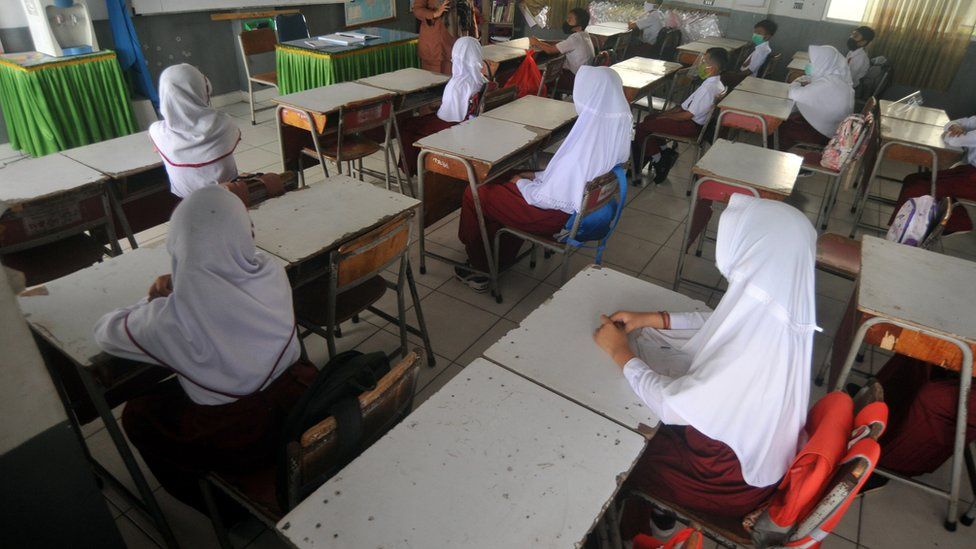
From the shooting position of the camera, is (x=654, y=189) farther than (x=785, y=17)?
No

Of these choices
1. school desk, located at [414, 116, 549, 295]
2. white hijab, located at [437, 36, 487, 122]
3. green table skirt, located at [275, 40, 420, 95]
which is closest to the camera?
school desk, located at [414, 116, 549, 295]

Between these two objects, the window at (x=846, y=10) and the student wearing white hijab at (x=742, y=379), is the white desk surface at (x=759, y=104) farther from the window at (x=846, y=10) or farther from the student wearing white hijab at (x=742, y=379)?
the window at (x=846, y=10)

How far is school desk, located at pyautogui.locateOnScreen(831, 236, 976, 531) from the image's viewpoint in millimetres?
1643

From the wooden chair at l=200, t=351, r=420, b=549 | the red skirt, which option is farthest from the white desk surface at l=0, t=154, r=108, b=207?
the wooden chair at l=200, t=351, r=420, b=549

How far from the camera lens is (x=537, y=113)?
11.1 feet

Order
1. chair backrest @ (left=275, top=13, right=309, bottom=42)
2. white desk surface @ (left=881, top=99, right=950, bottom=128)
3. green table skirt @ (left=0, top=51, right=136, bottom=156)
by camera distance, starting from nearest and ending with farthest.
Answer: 1. green table skirt @ (left=0, top=51, right=136, bottom=156)
2. white desk surface @ (left=881, top=99, right=950, bottom=128)
3. chair backrest @ (left=275, top=13, right=309, bottom=42)

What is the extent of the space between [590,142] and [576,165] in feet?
0.39

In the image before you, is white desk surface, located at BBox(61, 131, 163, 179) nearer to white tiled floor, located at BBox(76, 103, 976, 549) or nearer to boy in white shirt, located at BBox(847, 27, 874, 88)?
white tiled floor, located at BBox(76, 103, 976, 549)

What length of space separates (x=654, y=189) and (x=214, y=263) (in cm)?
375

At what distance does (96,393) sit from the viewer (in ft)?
4.64

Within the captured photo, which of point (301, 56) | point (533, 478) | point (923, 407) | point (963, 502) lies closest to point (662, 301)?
point (533, 478)

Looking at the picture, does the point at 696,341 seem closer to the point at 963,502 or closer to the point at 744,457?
the point at 744,457

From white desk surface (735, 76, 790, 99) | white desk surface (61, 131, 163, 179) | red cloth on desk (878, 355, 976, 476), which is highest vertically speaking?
white desk surface (61, 131, 163, 179)

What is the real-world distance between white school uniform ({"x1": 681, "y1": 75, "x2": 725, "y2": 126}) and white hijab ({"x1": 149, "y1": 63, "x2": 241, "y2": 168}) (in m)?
3.22
